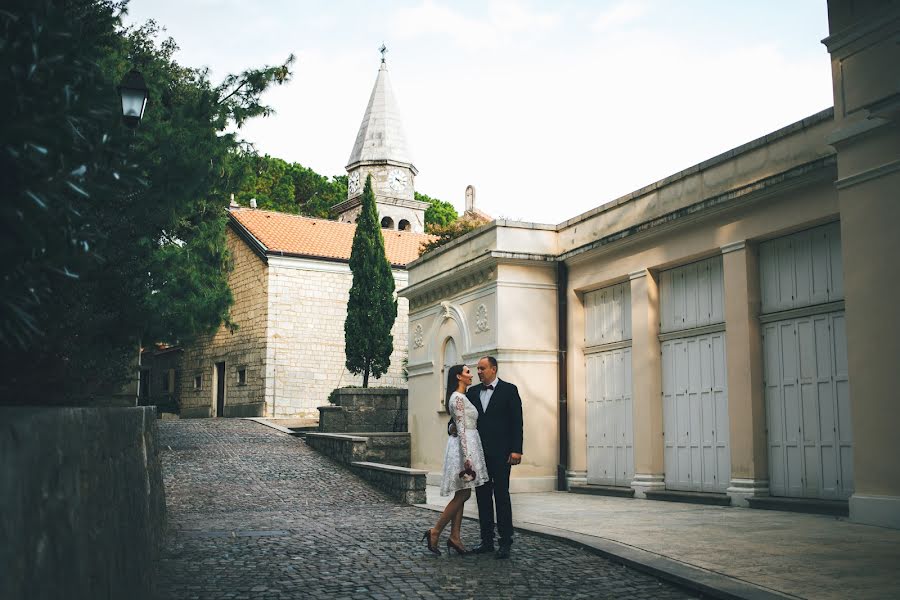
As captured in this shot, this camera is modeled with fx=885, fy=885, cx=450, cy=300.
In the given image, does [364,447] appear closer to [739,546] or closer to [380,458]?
[380,458]

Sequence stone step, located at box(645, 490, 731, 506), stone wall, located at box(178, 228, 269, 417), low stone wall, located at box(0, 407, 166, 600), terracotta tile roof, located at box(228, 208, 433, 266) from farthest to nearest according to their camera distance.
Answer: terracotta tile roof, located at box(228, 208, 433, 266), stone wall, located at box(178, 228, 269, 417), stone step, located at box(645, 490, 731, 506), low stone wall, located at box(0, 407, 166, 600)

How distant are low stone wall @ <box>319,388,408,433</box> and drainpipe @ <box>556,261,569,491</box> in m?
7.87

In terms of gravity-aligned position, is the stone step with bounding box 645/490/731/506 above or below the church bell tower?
below

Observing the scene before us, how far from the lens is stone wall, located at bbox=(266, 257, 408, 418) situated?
33312mm

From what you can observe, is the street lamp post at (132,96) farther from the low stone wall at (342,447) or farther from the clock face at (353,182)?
the clock face at (353,182)

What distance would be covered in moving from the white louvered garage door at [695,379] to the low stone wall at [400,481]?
4121 mm

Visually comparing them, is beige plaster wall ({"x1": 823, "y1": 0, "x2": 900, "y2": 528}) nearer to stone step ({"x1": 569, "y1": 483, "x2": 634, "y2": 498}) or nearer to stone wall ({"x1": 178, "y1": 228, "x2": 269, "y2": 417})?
stone step ({"x1": 569, "y1": 483, "x2": 634, "y2": 498})

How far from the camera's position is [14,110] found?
2.60 m

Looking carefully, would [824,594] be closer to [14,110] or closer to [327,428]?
[14,110]

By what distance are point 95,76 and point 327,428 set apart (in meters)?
20.7

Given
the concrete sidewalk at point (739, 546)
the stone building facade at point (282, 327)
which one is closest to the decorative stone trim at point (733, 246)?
the concrete sidewalk at point (739, 546)

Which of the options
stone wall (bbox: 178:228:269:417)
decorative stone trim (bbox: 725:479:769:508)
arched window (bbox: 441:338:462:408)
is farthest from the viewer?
stone wall (bbox: 178:228:269:417)

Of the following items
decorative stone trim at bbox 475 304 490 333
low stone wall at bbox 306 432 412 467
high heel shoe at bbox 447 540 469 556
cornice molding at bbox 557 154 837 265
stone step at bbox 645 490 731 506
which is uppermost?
cornice molding at bbox 557 154 837 265

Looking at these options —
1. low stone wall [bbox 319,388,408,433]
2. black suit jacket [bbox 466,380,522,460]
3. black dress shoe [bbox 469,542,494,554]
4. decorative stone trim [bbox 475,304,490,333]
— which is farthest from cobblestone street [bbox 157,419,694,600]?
low stone wall [bbox 319,388,408,433]
